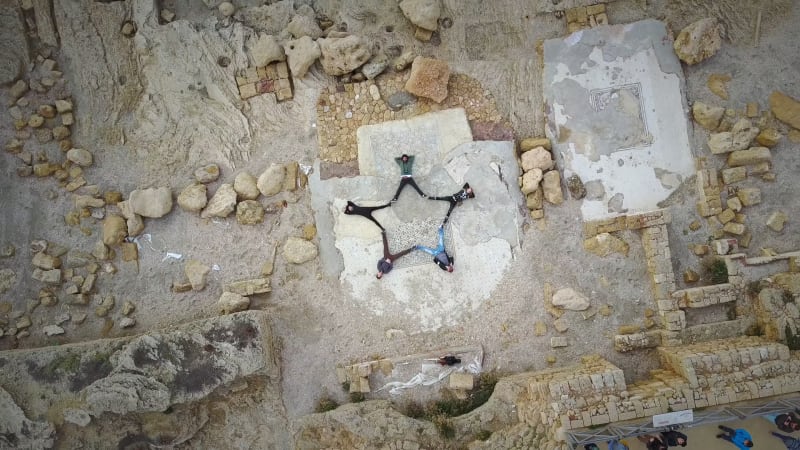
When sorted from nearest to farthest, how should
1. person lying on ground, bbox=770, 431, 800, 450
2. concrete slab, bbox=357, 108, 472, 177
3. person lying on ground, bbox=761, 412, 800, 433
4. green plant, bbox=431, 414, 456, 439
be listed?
person lying on ground, bbox=761, 412, 800, 433 < person lying on ground, bbox=770, 431, 800, 450 < green plant, bbox=431, 414, 456, 439 < concrete slab, bbox=357, 108, 472, 177

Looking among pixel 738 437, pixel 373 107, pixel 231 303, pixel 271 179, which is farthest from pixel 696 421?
pixel 271 179

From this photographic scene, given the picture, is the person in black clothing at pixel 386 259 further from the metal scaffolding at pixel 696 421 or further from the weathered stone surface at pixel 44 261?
the weathered stone surface at pixel 44 261

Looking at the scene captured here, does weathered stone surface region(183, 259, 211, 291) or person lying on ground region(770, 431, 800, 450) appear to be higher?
weathered stone surface region(183, 259, 211, 291)

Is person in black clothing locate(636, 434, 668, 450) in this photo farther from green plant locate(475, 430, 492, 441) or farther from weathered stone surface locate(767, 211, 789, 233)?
weathered stone surface locate(767, 211, 789, 233)

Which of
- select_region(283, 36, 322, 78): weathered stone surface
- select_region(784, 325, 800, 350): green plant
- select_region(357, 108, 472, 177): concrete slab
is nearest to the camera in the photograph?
select_region(784, 325, 800, 350): green plant

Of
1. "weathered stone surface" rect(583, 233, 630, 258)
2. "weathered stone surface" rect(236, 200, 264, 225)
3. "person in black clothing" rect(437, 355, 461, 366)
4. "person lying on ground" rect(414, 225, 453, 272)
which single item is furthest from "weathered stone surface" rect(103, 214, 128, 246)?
"weathered stone surface" rect(583, 233, 630, 258)
